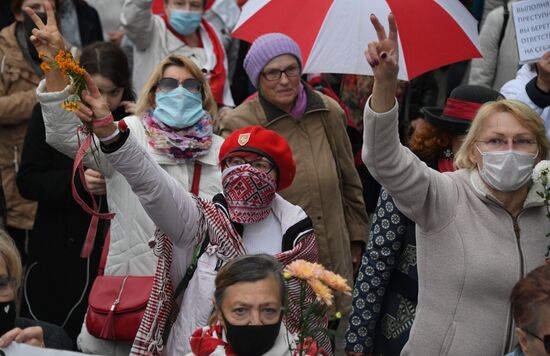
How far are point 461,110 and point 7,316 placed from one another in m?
2.58

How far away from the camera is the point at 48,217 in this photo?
6.43m

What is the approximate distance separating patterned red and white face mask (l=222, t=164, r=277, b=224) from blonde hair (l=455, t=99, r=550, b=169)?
0.81 meters

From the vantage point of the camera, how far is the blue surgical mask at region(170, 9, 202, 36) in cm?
809

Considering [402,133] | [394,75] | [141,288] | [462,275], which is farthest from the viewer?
[402,133]

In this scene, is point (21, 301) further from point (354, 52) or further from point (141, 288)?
point (354, 52)

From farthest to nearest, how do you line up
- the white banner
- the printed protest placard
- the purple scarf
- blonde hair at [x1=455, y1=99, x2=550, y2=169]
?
1. the purple scarf
2. the printed protest placard
3. blonde hair at [x1=455, y1=99, x2=550, y2=169]
4. the white banner

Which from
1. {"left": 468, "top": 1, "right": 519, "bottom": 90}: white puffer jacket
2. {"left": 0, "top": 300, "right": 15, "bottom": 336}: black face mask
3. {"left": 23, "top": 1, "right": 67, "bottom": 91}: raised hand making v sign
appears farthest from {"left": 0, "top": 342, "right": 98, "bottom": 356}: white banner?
{"left": 468, "top": 1, "right": 519, "bottom": 90}: white puffer jacket

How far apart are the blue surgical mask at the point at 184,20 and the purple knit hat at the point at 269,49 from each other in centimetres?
154

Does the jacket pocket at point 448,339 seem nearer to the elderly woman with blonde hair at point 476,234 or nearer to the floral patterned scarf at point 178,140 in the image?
the elderly woman with blonde hair at point 476,234

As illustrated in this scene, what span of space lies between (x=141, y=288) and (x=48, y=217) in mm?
1417

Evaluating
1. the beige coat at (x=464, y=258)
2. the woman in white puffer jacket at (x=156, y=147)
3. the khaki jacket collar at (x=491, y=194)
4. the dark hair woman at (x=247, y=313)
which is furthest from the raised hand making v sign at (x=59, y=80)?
the khaki jacket collar at (x=491, y=194)

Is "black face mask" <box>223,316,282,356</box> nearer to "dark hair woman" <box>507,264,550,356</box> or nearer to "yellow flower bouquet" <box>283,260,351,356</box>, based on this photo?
"yellow flower bouquet" <box>283,260,351,356</box>

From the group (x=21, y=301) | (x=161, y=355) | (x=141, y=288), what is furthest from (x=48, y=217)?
(x=161, y=355)

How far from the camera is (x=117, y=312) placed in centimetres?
506
